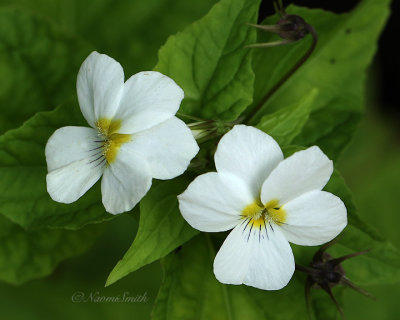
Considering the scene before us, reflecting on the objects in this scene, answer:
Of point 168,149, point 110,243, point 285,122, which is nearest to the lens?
point 168,149

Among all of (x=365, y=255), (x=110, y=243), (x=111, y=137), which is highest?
(x=111, y=137)

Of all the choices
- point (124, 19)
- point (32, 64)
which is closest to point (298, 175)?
point (32, 64)

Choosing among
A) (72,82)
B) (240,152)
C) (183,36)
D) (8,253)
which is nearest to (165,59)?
(183,36)

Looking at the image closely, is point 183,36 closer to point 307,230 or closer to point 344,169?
point 307,230

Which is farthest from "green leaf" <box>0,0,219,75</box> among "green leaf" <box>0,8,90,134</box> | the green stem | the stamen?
the stamen

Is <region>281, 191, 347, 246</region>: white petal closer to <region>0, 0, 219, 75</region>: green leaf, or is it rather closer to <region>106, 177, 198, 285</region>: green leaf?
<region>106, 177, 198, 285</region>: green leaf

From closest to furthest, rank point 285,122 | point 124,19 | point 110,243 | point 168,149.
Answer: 1. point 168,149
2. point 285,122
3. point 124,19
4. point 110,243

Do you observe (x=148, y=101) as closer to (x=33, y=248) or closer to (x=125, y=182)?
(x=125, y=182)
